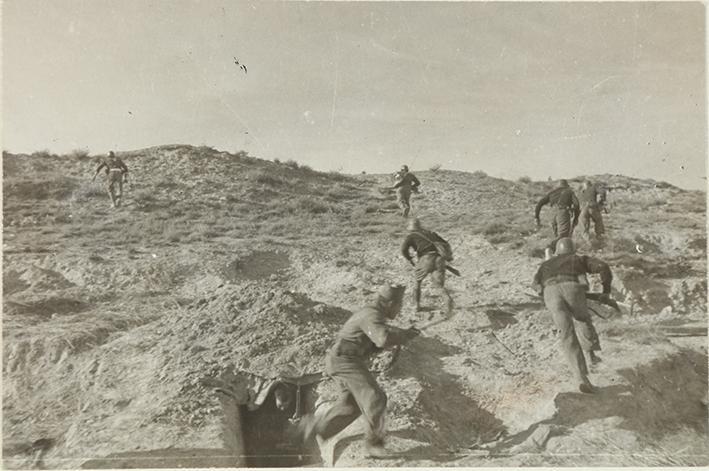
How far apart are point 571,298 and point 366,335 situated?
9.71 ft

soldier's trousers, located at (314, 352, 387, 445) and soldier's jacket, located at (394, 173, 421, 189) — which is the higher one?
soldier's jacket, located at (394, 173, 421, 189)

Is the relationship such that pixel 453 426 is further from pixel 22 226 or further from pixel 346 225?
pixel 22 226

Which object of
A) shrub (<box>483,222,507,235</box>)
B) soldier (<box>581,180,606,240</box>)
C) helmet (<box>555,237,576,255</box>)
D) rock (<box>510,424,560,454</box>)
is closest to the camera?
rock (<box>510,424,560,454</box>)

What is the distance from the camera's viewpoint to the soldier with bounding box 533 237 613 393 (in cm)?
819

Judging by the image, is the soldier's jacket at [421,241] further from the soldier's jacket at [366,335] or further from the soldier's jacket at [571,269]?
the soldier's jacket at [366,335]

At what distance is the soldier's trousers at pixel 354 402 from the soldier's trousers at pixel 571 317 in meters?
2.72

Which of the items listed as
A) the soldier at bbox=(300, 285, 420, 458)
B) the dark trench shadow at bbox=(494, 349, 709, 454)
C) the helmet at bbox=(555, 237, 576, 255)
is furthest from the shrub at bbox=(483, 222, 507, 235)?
the soldier at bbox=(300, 285, 420, 458)

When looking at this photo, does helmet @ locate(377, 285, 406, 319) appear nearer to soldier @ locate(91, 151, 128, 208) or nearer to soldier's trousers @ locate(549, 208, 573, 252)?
soldier's trousers @ locate(549, 208, 573, 252)

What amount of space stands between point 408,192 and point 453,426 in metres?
8.79

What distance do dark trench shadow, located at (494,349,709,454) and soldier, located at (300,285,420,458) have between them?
1.73m

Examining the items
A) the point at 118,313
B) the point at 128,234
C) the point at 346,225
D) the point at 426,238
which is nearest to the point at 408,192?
the point at 346,225

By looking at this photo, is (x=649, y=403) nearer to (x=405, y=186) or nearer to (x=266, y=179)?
(x=405, y=186)

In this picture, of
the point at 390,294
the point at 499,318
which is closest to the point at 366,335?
the point at 390,294

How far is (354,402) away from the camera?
282 inches
